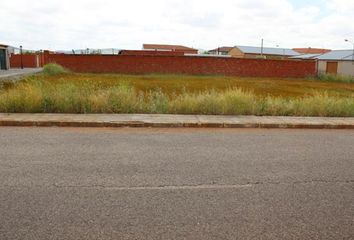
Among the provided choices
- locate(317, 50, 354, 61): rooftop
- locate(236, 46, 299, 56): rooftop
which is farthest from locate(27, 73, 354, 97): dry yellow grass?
locate(236, 46, 299, 56): rooftop

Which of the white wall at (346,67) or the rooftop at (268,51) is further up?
the rooftop at (268,51)

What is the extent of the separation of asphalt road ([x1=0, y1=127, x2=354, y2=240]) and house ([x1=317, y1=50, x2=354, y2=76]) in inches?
1869

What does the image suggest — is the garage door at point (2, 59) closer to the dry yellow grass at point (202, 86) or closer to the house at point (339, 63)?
the dry yellow grass at point (202, 86)

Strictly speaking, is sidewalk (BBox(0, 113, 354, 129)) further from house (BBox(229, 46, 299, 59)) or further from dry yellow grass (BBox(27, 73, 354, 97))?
house (BBox(229, 46, 299, 59))

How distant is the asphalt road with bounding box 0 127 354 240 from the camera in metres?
3.94

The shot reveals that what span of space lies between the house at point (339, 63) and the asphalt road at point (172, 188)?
4746 cm

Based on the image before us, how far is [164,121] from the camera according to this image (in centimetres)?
1039

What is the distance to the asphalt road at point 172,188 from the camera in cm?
394

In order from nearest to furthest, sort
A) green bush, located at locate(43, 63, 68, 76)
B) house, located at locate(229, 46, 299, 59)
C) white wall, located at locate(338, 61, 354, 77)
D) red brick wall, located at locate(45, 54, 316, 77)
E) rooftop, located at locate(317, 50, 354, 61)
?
green bush, located at locate(43, 63, 68, 76)
red brick wall, located at locate(45, 54, 316, 77)
white wall, located at locate(338, 61, 354, 77)
rooftop, located at locate(317, 50, 354, 61)
house, located at locate(229, 46, 299, 59)

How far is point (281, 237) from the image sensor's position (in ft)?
12.5

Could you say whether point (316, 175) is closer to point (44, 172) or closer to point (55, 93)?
point (44, 172)

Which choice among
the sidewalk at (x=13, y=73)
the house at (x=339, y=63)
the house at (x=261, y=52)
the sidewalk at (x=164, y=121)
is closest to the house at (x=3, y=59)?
the sidewalk at (x=13, y=73)

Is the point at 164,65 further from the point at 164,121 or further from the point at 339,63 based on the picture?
the point at 164,121

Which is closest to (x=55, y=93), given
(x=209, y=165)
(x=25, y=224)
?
(x=209, y=165)
